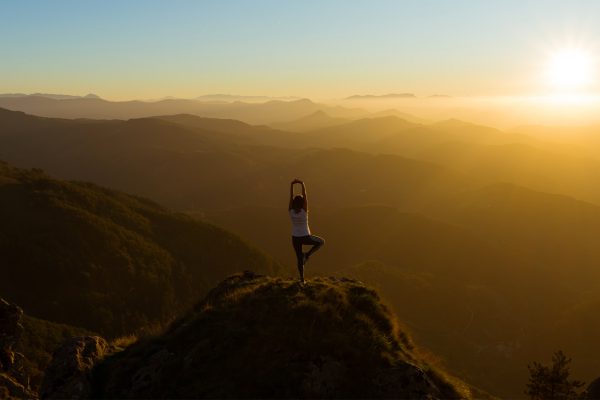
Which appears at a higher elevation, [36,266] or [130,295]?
[36,266]

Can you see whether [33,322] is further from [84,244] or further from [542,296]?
[542,296]

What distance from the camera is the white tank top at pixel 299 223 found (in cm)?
1545

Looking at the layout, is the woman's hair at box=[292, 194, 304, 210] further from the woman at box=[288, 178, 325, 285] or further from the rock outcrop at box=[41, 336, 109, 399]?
the rock outcrop at box=[41, 336, 109, 399]

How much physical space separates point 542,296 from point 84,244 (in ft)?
426

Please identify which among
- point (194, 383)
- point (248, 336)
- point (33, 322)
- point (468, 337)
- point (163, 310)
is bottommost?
point (468, 337)

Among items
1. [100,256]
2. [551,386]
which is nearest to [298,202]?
[551,386]

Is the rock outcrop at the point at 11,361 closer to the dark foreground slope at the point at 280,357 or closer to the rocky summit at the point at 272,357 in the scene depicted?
the rocky summit at the point at 272,357

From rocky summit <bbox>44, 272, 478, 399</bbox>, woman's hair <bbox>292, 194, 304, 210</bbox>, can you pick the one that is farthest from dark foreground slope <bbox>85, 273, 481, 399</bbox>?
woman's hair <bbox>292, 194, 304, 210</bbox>

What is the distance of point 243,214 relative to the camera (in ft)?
603

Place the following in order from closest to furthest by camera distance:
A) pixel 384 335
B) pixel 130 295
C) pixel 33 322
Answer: pixel 384 335
pixel 33 322
pixel 130 295

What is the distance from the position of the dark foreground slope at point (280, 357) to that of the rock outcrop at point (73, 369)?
407 millimetres

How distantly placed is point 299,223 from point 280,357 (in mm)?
5188

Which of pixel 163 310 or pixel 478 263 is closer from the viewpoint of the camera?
pixel 163 310

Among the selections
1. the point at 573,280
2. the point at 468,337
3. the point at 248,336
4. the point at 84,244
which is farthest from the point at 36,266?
the point at 573,280
